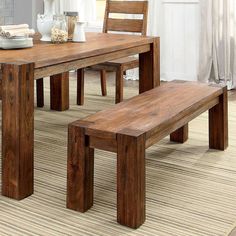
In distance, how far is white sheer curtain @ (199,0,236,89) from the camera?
4.41m

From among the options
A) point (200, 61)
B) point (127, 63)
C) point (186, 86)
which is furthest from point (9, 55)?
point (200, 61)

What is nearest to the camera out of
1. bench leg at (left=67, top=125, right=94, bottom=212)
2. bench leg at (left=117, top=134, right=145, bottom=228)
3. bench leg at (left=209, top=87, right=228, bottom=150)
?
bench leg at (left=117, top=134, right=145, bottom=228)

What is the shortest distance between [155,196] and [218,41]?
8.90ft

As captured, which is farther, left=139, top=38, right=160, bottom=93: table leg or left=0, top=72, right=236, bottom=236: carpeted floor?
left=139, top=38, right=160, bottom=93: table leg

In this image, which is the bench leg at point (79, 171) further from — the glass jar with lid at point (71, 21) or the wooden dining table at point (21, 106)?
the glass jar with lid at point (71, 21)

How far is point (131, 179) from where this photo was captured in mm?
1833

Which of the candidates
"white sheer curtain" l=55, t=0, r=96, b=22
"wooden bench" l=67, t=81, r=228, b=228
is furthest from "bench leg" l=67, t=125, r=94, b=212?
"white sheer curtain" l=55, t=0, r=96, b=22

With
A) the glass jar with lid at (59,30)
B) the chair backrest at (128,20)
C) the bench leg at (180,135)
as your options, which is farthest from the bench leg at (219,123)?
the chair backrest at (128,20)

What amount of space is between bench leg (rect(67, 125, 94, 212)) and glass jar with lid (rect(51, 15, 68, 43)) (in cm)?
99

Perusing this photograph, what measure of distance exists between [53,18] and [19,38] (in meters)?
0.41

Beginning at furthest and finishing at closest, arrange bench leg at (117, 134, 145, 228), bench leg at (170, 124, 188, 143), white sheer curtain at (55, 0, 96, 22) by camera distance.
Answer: white sheer curtain at (55, 0, 96, 22) < bench leg at (170, 124, 188, 143) < bench leg at (117, 134, 145, 228)

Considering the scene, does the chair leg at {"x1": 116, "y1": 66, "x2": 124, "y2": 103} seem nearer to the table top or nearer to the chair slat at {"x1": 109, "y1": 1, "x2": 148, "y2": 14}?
the table top

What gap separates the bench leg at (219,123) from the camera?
8.93 ft

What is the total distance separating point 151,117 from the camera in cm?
211
